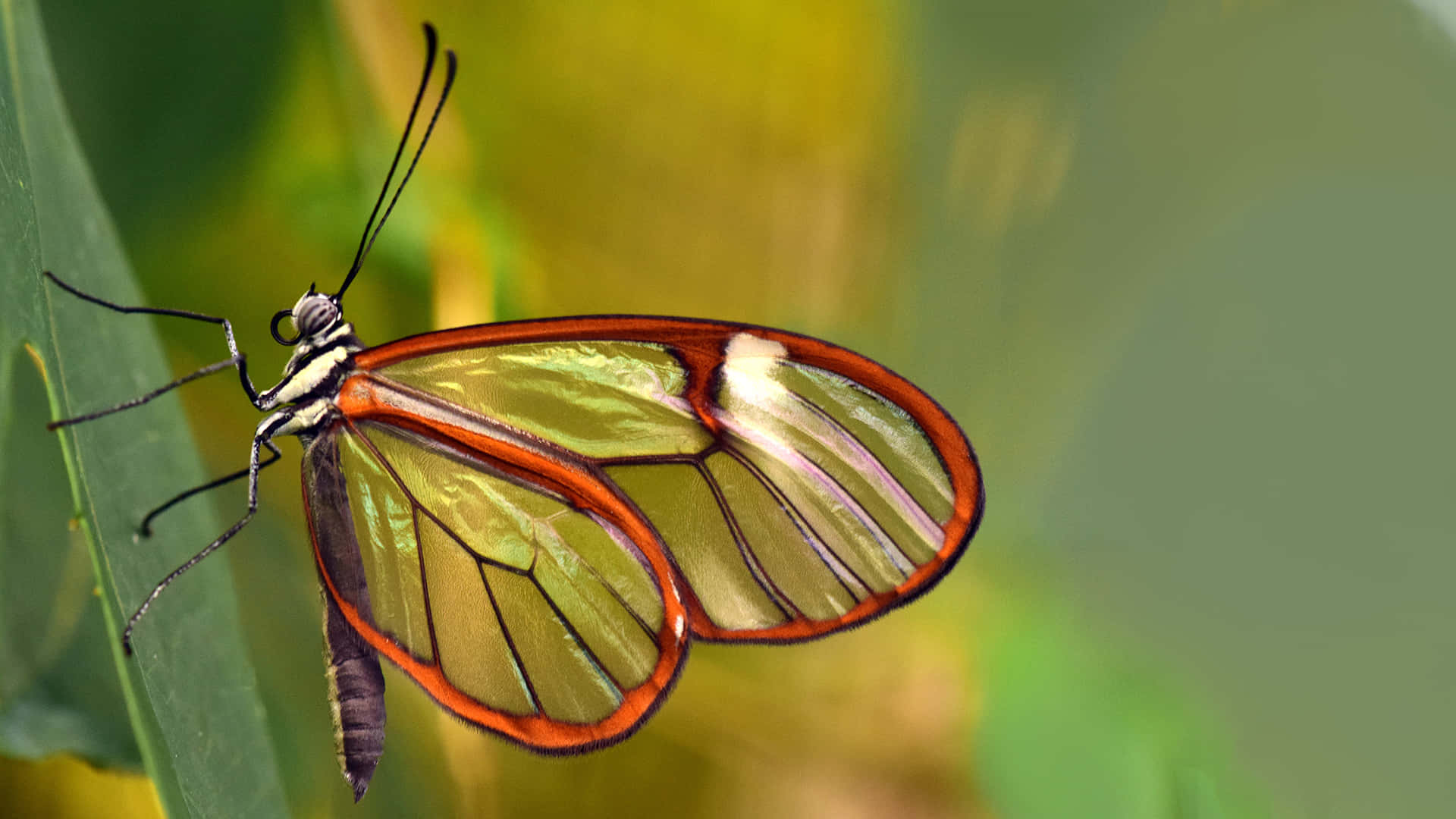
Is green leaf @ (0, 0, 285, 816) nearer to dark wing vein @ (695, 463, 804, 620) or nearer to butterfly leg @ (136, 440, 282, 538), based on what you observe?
butterfly leg @ (136, 440, 282, 538)

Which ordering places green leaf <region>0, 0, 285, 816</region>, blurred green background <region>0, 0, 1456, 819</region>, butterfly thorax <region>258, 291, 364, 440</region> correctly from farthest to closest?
blurred green background <region>0, 0, 1456, 819</region> → butterfly thorax <region>258, 291, 364, 440</region> → green leaf <region>0, 0, 285, 816</region>

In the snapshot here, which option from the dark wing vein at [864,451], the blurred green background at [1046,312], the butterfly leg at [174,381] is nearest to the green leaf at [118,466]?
the butterfly leg at [174,381]

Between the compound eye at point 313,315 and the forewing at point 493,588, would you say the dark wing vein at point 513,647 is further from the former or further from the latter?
the compound eye at point 313,315

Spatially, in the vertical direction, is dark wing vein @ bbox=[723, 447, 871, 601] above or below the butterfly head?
below

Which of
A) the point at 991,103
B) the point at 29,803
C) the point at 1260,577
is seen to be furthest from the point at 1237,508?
the point at 29,803

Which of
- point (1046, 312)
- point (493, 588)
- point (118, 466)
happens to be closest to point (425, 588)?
point (493, 588)

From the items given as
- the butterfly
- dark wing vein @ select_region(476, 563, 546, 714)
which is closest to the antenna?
the butterfly

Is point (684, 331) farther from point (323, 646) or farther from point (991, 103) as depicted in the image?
point (991, 103)
